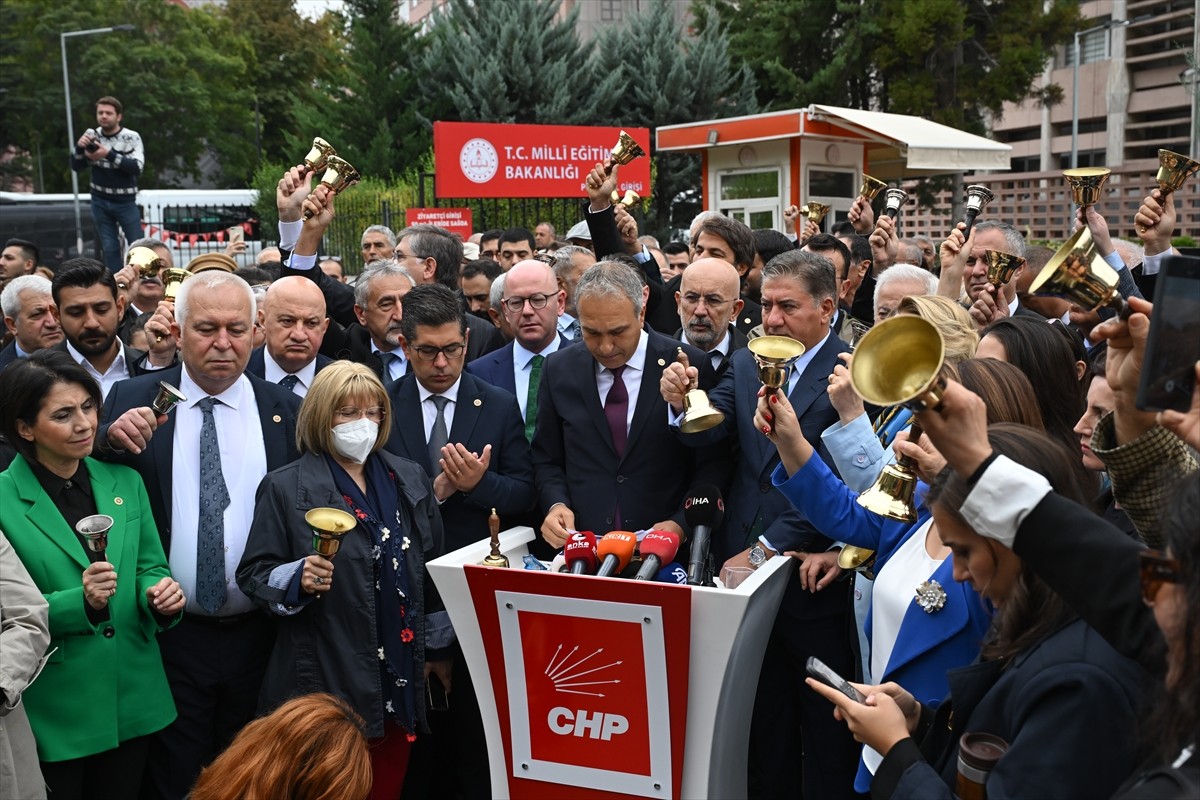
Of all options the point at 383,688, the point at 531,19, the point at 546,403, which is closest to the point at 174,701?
the point at 383,688

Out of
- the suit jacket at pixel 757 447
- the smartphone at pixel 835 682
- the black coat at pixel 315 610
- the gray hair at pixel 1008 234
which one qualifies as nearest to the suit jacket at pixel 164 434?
the black coat at pixel 315 610

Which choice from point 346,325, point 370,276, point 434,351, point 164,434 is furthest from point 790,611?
point 346,325

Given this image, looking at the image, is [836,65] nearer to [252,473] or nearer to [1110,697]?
[252,473]

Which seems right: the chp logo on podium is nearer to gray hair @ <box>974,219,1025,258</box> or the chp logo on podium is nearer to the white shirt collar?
the white shirt collar

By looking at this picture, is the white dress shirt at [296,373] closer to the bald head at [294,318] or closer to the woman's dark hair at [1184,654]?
the bald head at [294,318]

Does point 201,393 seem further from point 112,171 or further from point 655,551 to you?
point 112,171

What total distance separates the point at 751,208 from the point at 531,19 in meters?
11.2

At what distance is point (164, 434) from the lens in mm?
4332

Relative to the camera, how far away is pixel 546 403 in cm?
483

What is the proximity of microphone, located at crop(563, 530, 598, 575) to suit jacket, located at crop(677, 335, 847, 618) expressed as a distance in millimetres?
847

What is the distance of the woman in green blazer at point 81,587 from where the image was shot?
12.4 feet

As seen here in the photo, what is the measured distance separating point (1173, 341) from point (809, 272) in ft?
8.37

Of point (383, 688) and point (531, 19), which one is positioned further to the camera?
point (531, 19)

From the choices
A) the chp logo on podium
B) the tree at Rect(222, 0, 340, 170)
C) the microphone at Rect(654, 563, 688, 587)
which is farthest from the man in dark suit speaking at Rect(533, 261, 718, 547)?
the tree at Rect(222, 0, 340, 170)
